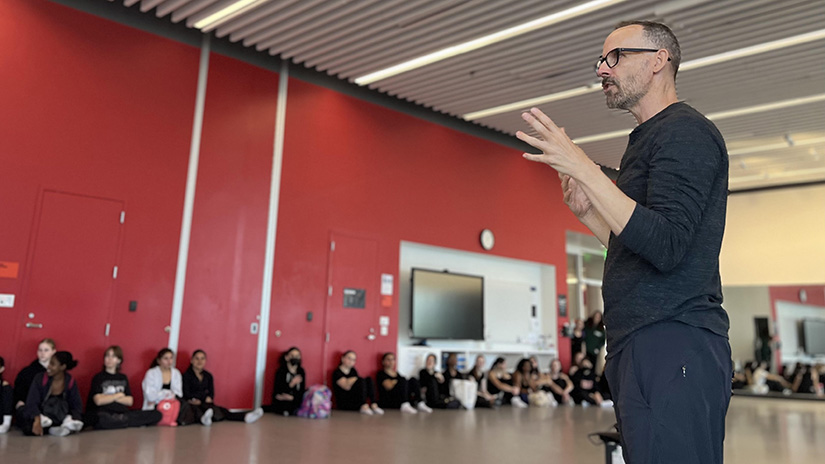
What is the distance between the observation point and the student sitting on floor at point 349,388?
7.95 meters

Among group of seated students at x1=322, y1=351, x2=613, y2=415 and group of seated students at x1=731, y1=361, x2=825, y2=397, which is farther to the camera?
group of seated students at x1=731, y1=361, x2=825, y2=397

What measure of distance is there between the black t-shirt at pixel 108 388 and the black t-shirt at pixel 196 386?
2.01ft

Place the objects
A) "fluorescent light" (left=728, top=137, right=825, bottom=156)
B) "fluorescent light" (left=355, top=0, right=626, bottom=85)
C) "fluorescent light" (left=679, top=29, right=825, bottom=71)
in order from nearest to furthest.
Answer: "fluorescent light" (left=355, top=0, right=626, bottom=85)
"fluorescent light" (left=679, top=29, right=825, bottom=71)
"fluorescent light" (left=728, top=137, right=825, bottom=156)

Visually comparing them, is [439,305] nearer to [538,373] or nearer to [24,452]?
[538,373]

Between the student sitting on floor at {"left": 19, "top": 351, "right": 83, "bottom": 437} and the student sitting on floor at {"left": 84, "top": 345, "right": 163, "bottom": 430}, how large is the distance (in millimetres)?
211

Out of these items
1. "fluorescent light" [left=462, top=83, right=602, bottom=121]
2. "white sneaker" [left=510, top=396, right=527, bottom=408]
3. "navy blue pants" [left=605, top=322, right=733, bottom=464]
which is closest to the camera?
"navy blue pants" [left=605, top=322, right=733, bottom=464]

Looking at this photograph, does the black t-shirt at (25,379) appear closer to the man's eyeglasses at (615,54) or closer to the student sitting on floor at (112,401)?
the student sitting on floor at (112,401)

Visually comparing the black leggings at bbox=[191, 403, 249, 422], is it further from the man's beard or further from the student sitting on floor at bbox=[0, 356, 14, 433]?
the man's beard

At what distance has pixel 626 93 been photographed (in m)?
1.35

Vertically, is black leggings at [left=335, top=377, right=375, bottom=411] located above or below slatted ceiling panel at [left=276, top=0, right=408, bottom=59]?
below

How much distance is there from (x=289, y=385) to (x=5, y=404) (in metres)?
2.93

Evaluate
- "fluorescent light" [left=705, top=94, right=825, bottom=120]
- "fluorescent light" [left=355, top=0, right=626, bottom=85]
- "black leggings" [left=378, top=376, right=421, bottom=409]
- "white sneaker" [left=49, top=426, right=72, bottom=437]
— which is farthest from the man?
"fluorescent light" [left=705, top=94, right=825, bottom=120]

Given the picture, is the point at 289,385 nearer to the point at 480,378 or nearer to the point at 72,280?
the point at 72,280

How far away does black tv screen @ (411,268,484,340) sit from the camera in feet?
30.8
